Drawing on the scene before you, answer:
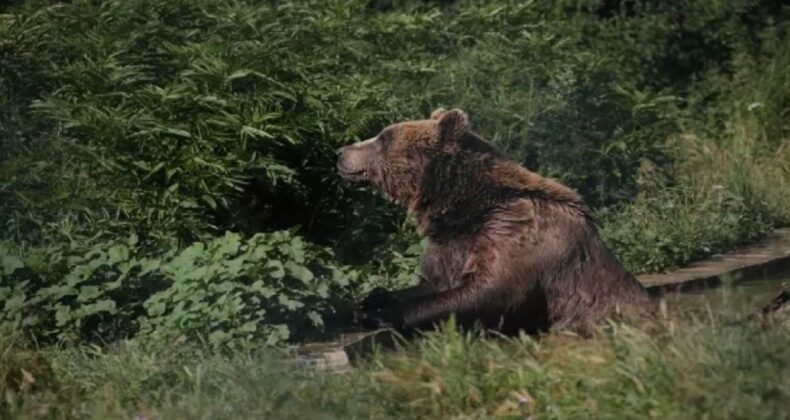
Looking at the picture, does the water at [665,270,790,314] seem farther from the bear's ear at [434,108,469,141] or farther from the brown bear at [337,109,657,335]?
the bear's ear at [434,108,469,141]

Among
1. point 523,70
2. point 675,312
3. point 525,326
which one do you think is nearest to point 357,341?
point 525,326

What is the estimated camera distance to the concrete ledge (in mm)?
11414

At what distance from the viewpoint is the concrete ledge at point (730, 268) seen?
1141cm

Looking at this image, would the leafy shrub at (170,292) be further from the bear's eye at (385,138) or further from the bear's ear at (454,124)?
the bear's ear at (454,124)

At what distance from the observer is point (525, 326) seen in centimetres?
880

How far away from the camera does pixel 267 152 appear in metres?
11.1

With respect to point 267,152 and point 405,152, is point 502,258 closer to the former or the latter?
point 405,152

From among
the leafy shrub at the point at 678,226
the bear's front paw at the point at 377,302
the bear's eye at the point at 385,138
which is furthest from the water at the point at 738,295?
the bear's eye at the point at 385,138

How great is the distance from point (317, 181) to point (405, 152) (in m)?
1.98

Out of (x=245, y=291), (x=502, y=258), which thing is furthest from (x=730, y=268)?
(x=245, y=291)

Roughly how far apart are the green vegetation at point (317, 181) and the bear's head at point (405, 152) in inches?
23.9

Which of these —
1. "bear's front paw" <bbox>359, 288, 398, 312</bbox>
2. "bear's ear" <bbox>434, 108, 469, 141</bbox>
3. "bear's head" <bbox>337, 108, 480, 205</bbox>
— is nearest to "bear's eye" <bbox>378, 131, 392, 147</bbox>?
"bear's head" <bbox>337, 108, 480, 205</bbox>

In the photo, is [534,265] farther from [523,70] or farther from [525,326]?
[523,70]

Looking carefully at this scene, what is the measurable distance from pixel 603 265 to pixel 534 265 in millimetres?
425
